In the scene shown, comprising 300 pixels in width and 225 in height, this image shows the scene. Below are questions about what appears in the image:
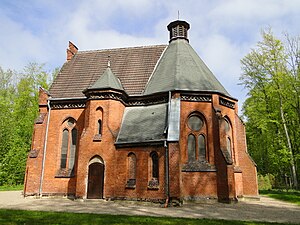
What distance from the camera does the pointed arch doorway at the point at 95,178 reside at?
16.8m

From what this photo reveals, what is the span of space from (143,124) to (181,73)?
4727mm

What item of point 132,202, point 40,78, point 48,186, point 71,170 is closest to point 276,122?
point 132,202

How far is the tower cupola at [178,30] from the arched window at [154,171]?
1174 centimetres

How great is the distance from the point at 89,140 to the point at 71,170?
133 inches

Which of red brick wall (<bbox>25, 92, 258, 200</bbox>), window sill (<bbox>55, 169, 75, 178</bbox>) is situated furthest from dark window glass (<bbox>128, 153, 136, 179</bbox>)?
window sill (<bbox>55, 169, 75, 178</bbox>)

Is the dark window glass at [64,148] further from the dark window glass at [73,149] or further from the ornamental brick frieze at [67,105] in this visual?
the ornamental brick frieze at [67,105]

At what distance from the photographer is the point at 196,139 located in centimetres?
1722

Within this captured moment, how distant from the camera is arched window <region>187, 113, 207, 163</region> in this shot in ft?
55.5

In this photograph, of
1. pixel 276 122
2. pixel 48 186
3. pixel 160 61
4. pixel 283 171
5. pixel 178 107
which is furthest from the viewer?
pixel 283 171

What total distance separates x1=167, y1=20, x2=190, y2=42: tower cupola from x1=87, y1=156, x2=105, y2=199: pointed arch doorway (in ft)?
41.8

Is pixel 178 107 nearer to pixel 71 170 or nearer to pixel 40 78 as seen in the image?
pixel 71 170

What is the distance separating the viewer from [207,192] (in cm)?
1577

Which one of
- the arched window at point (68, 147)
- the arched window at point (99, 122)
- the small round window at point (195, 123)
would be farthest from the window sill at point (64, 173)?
the small round window at point (195, 123)

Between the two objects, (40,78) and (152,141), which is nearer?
(152,141)
